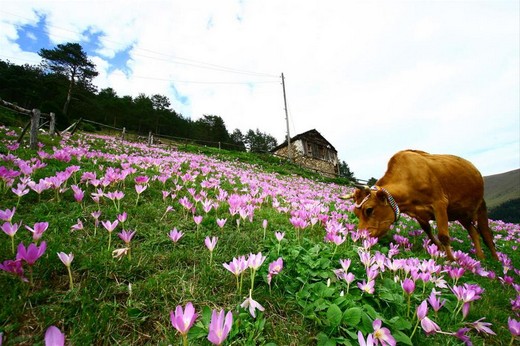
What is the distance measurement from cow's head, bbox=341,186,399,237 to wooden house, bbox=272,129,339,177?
40.8m

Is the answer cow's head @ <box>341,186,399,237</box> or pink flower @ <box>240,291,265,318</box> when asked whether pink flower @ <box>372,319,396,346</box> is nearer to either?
pink flower @ <box>240,291,265,318</box>

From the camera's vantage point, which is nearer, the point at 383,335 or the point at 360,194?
the point at 383,335

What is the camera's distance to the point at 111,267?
8.02 ft

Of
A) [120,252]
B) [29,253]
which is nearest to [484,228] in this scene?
[120,252]

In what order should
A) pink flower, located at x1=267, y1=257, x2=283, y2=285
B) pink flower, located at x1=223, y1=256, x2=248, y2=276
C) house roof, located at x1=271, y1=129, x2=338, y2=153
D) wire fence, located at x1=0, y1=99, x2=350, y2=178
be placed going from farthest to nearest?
house roof, located at x1=271, y1=129, x2=338, y2=153
wire fence, located at x1=0, y1=99, x2=350, y2=178
pink flower, located at x1=267, y1=257, x2=283, y2=285
pink flower, located at x1=223, y1=256, x2=248, y2=276

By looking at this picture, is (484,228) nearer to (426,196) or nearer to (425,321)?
(426,196)

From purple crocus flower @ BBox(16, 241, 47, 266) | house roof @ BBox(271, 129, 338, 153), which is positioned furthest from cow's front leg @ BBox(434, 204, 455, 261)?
house roof @ BBox(271, 129, 338, 153)

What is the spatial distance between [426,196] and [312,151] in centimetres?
4580

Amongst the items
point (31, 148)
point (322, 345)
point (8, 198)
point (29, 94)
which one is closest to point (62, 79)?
point (29, 94)

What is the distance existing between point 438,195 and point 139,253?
5.54 meters

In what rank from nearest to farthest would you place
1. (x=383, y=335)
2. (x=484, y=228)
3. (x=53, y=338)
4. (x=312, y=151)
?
(x=53, y=338) → (x=383, y=335) → (x=484, y=228) → (x=312, y=151)

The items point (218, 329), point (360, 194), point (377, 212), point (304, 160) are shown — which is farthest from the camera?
point (304, 160)

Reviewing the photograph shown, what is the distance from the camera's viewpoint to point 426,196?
209 inches

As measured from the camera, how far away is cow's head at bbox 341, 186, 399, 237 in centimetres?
474
